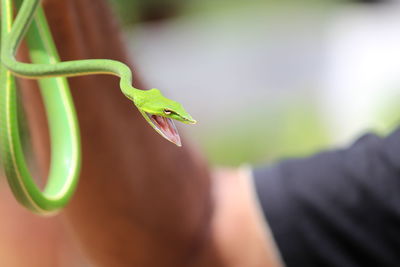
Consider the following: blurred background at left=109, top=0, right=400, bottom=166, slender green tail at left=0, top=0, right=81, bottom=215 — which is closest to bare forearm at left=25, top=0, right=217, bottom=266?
slender green tail at left=0, top=0, right=81, bottom=215

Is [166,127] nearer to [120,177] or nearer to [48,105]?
[48,105]

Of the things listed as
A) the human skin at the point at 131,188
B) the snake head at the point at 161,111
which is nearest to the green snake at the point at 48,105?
the snake head at the point at 161,111

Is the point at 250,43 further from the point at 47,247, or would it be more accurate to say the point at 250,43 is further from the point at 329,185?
the point at 329,185

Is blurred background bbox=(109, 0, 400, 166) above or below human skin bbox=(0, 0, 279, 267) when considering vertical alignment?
above

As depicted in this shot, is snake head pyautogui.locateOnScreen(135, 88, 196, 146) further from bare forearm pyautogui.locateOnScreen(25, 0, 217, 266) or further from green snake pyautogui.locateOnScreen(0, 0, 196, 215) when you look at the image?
bare forearm pyautogui.locateOnScreen(25, 0, 217, 266)

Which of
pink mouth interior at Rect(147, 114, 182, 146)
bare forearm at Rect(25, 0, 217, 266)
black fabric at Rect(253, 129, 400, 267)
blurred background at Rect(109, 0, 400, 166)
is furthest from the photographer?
blurred background at Rect(109, 0, 400, 166)

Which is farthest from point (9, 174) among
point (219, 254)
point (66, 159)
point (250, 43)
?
point (250, 43)
